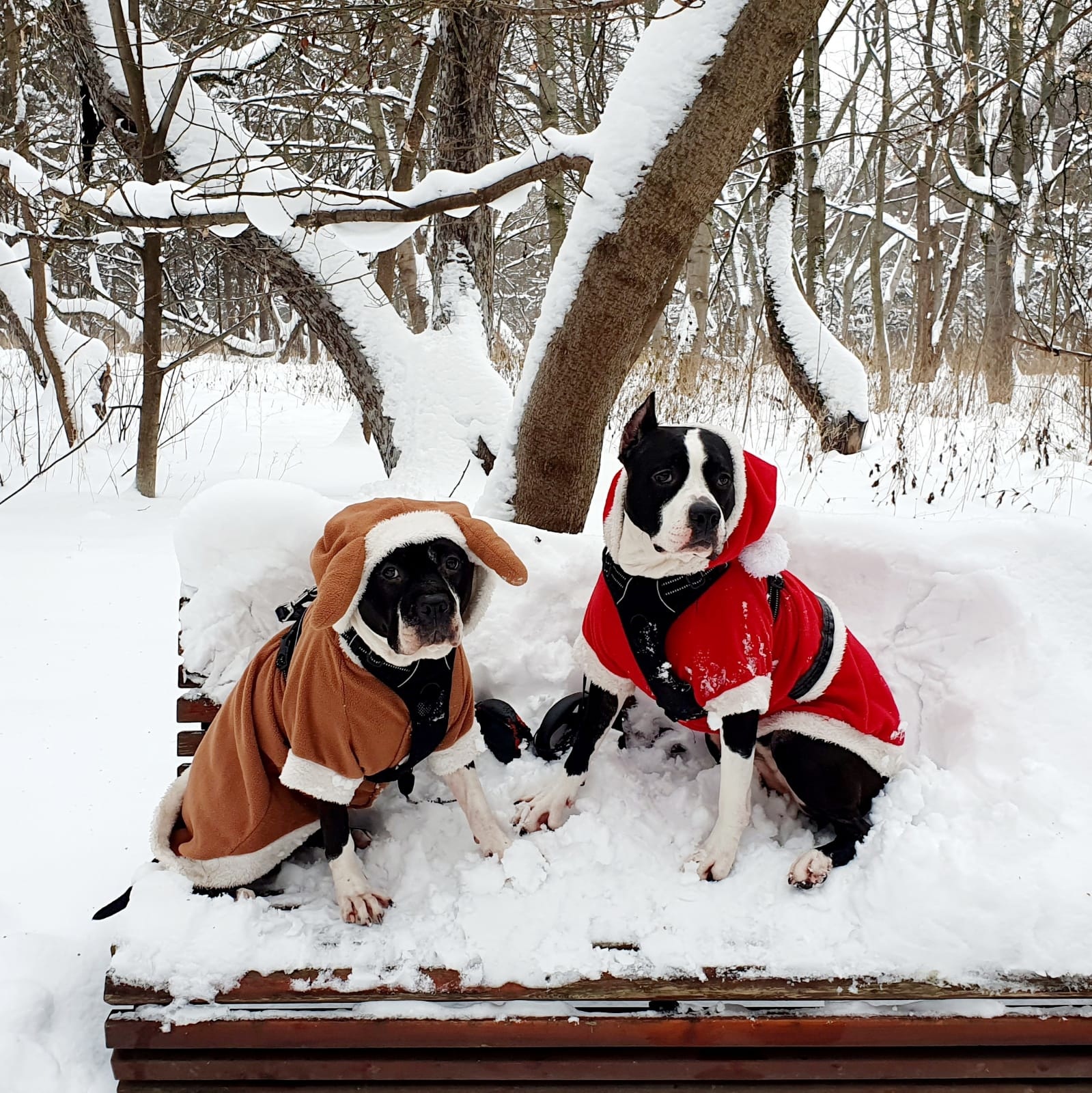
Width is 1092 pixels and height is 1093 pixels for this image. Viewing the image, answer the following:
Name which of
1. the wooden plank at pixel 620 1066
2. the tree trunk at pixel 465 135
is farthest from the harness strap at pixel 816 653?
the tree trunk at pixel 465 135

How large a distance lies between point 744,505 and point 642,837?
79 centimetres

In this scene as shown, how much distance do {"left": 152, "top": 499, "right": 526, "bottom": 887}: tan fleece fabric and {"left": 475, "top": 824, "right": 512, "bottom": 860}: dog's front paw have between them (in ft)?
0.74

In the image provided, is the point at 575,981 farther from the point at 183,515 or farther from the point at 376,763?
the point at 183,515

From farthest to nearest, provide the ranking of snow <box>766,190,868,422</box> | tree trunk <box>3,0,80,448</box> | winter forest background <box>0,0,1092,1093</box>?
tree trunk <box>3,0,80,448</box>, snow <box>766,190,868,422</box>, winter forest background <box>0,0,1092,1093</box>

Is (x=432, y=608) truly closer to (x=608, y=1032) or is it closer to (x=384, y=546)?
(x=384, y=546)

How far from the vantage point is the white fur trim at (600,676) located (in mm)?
1883

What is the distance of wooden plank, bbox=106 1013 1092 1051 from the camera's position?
1434 mm

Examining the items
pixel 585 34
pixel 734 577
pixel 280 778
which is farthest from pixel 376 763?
pixel 585 34

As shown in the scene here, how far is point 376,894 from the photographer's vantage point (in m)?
1.66

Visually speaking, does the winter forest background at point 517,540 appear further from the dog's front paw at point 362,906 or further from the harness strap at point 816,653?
the harness strap at point 816,653

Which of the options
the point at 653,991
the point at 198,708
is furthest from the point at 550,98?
the point at 653,991

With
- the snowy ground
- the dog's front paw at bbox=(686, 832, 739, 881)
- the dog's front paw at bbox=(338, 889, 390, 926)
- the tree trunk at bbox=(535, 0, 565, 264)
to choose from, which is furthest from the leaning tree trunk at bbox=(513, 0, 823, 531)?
the dog's front paw at bbox=(338, 889, 390, 926)

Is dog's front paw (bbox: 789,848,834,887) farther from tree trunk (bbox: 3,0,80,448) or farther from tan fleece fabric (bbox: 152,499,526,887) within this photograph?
tree trunk (bbox: 3,0,80,448)

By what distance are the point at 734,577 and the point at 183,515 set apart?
137cm
